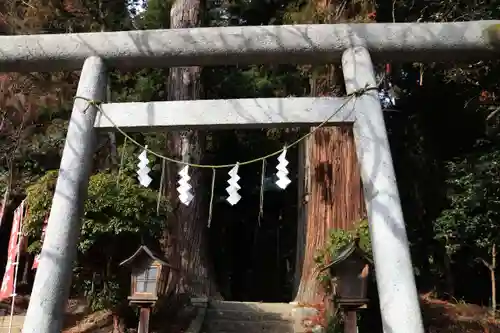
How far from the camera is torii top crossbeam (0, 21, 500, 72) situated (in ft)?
14.1

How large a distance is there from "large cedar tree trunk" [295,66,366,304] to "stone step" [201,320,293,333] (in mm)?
488

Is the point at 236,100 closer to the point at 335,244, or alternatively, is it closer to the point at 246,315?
the point at 335,244

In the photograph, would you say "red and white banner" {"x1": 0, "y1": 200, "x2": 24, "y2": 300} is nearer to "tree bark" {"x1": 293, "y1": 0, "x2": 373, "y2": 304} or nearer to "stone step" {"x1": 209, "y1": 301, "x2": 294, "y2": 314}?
"stone step" {"x1": 209, "y1": 301, "x2": 294, "y2": 314}

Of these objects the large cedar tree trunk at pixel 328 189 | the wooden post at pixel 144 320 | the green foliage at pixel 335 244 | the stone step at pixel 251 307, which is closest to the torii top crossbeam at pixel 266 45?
the wooden post at pixel 144 320

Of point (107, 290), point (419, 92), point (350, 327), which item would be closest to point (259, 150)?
point (419, 92)

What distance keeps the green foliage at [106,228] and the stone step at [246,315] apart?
161 centimetres

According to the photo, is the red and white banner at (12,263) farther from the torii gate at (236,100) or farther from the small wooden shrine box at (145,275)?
the torii gate at (236,100)

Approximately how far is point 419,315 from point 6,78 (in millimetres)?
8819

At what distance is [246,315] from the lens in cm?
867

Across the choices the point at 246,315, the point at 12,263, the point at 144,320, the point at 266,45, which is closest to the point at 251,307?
the point at 246,315

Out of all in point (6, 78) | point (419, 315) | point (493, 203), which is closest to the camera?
point (419, 315)

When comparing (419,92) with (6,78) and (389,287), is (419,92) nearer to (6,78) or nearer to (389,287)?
(6,78)

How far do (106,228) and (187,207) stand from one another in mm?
2105

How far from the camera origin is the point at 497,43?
14.1 feet
